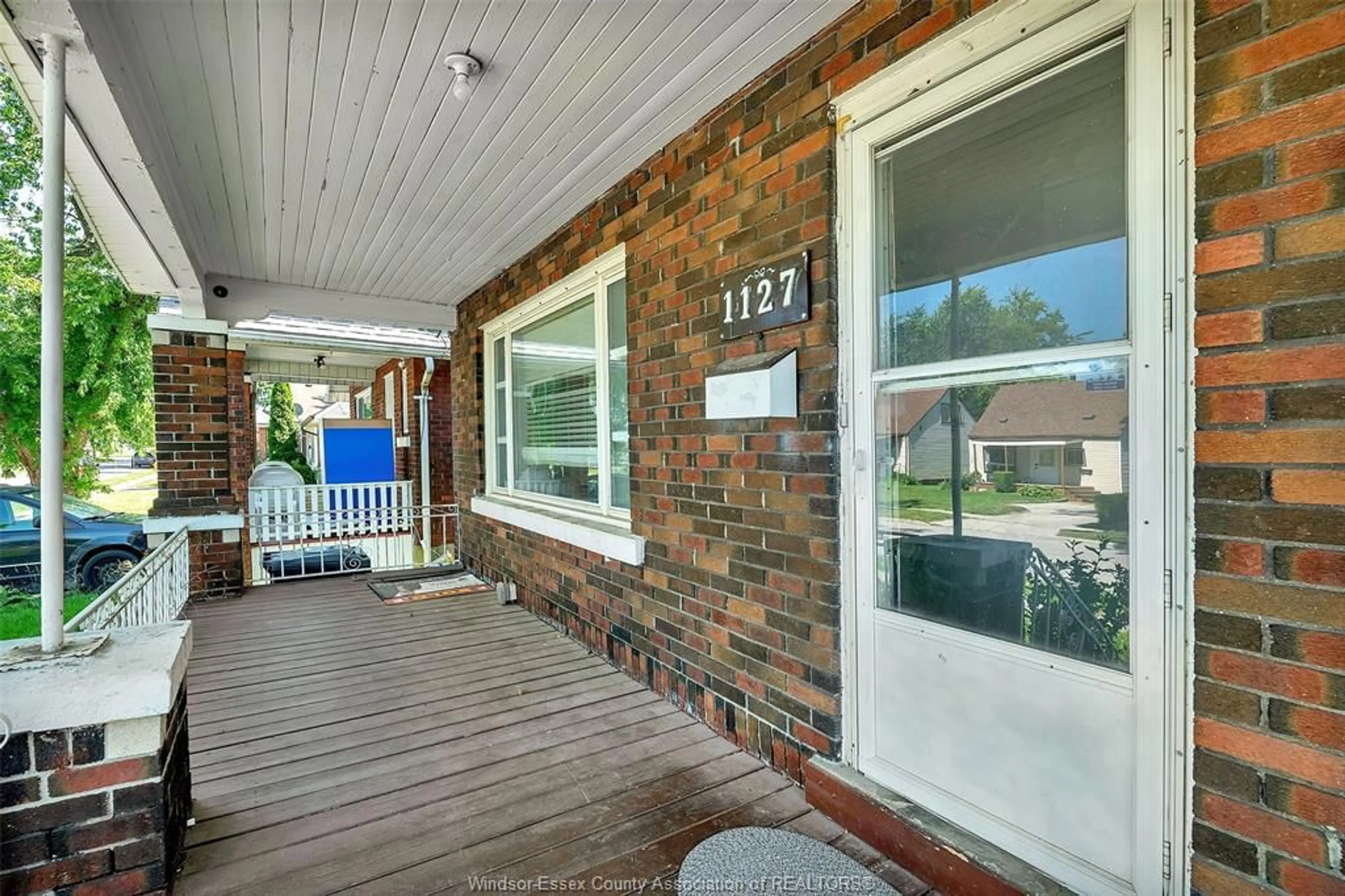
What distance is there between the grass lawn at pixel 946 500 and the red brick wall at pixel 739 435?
0.19 meters

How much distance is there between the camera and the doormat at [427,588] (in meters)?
4.99

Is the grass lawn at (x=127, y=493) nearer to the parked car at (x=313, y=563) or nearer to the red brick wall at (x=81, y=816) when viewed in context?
the parked car at (x=313, y=563)

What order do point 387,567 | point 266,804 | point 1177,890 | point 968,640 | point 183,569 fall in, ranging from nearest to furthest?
point 1177,890 → point 968,640 → point 266,804 → point 183,569 → point 387,567

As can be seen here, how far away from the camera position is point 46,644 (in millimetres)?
1613

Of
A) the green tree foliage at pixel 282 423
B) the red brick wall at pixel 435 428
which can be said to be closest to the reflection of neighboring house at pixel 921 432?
the red brick wall at pixel 435 428

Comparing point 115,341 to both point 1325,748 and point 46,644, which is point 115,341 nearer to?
point 46,644

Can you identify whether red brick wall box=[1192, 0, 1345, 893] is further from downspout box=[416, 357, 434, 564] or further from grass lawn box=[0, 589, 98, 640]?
downspout box=[416, 357, 434, 564]

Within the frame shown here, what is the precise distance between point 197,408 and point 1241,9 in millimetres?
6047

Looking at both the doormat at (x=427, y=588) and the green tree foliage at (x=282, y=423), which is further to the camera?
the green tree foliage at (x=282, y=423)

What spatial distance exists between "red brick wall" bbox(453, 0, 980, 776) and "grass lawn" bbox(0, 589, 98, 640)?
5.76 metres

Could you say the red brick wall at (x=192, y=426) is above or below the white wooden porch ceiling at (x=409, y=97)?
below

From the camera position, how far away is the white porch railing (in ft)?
8.76

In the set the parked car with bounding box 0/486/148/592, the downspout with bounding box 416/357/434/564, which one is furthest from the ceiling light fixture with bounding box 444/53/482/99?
the parked car with bounding box 0/486/148/592

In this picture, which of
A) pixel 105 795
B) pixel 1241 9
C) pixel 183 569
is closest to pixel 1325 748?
pixel 1241 9
